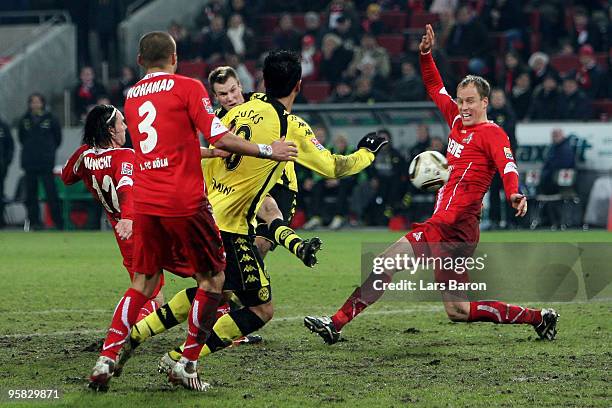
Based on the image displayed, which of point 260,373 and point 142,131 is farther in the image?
point 260,373

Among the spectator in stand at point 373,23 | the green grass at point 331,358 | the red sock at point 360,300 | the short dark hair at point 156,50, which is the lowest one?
the green grass at point 331,358

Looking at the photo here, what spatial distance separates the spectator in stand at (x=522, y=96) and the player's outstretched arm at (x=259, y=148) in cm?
1614

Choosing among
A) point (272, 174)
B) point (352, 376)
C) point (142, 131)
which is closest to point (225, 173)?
point (272, 174)

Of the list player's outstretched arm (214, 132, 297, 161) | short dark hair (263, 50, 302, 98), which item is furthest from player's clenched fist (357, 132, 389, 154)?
player's outstretched arm (214, 132, 297, 161)

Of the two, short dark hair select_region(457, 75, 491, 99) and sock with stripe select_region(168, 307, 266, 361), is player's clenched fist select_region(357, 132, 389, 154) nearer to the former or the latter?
short dark hair select_region(457, 75, 491, 99)

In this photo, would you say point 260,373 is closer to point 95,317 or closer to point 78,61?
point 95,317

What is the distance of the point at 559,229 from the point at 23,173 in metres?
10.4

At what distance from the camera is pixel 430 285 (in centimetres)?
1228

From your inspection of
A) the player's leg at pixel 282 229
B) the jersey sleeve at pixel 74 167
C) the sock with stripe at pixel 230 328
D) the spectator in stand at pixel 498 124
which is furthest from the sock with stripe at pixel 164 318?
the spectator in stand at pixel 498 124

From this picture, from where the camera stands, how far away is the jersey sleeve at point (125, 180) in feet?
25.6

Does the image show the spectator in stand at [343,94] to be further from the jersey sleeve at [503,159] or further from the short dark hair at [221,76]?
the jersey sleeve at [503,159]

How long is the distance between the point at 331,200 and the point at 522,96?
13.6 ft

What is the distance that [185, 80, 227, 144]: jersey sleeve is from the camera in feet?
21.6

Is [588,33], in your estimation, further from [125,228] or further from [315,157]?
[125,228]
